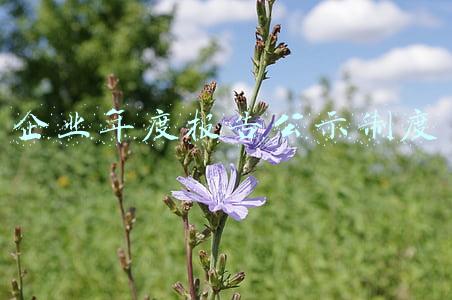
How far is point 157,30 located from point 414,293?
8.97 meters

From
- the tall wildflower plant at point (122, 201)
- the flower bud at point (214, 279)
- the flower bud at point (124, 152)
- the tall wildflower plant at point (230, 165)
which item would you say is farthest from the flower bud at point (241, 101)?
the flower bud at point (124, 152)

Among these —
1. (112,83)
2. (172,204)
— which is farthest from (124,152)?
(172,204)

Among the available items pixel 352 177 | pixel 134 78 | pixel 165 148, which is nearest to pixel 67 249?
pixel 352 177

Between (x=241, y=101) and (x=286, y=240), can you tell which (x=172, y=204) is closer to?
(x=241, y=101)

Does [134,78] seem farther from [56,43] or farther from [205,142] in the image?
[205,142]

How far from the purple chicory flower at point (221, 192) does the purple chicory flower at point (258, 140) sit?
0.12 feet

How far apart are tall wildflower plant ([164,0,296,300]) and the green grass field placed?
327cm

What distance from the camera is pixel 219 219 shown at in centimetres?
96

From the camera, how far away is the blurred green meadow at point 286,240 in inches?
171

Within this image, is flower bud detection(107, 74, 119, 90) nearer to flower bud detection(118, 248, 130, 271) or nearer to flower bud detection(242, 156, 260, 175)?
flower bud detection(118, 248, 130, 271)

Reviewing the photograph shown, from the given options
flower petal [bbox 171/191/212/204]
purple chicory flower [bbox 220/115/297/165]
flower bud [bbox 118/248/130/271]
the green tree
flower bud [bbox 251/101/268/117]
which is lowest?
flower bud [bbox 118/248/130/271]

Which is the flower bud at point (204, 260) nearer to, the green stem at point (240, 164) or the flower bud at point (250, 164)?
the green stem at point (240, 164)

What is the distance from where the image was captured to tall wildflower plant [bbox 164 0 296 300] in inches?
37.7

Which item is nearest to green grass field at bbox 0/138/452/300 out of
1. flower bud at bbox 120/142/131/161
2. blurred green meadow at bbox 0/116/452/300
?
blurred green meadow at bbox 0/116/452/300
